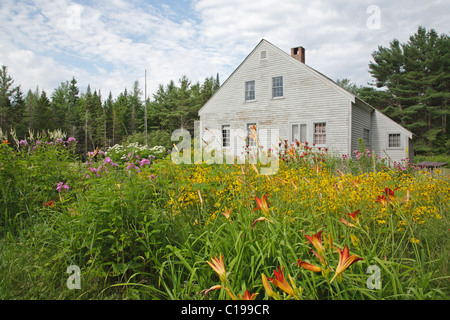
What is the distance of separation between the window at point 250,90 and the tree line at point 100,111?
15.7 metres

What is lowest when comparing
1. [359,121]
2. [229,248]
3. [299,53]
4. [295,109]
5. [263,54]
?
[229,248]

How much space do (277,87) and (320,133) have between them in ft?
11.6

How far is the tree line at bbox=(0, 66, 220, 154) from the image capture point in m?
29.9

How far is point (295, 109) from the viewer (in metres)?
13.3

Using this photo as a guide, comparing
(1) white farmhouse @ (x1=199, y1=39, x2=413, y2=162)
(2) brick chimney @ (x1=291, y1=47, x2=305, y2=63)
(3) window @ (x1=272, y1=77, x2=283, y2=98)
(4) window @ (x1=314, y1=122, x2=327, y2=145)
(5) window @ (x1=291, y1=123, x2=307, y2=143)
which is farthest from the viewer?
(2) brick chimney @ (x1=291, y1=47, x2=305, y2=63)

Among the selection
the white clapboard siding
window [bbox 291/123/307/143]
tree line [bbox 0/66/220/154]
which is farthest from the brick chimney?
tree line [bbox 0/66/220/154]

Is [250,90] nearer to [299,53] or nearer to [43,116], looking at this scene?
[299,53]

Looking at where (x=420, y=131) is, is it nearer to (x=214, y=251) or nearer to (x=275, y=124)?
(x=275, y=124)

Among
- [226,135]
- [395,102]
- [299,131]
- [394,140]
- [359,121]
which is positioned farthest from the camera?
[395,102]

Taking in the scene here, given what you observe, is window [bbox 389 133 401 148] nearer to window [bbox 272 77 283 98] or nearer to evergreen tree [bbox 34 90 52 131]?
window [bbox 272 77 283 98]

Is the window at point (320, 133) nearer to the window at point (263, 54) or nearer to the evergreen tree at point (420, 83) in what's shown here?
the window at point (263, 54)

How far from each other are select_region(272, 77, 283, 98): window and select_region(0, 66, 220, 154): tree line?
17.1 m

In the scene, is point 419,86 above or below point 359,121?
above

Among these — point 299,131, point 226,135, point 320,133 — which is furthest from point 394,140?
point 226,135
